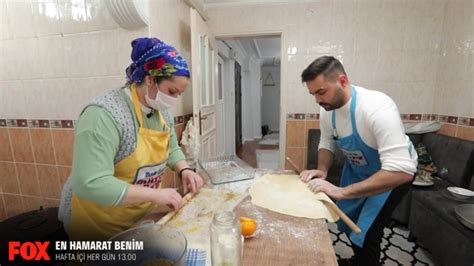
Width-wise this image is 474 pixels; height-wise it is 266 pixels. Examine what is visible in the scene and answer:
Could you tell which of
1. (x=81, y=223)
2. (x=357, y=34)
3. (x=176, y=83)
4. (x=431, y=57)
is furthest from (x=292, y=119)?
(x=81, y=223)

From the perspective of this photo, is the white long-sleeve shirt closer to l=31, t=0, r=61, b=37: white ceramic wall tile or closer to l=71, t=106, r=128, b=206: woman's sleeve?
l=71, t=106, r=128, b=206: woman's sleeve

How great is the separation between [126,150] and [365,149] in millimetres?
1070

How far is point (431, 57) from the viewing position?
264cm

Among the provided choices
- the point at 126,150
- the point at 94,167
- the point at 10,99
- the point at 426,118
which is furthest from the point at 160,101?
the point at 426,118

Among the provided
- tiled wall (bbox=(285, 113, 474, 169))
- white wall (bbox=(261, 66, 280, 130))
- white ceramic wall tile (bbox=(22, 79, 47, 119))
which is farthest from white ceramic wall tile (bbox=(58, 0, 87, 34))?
white wall (bbox=(261, 66, 280, 130))

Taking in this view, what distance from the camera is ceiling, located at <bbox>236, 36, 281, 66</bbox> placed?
15.2ft

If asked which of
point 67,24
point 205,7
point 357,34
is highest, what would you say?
point 205,7

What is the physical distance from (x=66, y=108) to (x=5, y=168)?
2.85ft

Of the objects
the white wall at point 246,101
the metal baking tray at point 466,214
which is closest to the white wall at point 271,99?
the white wall at point 246,101

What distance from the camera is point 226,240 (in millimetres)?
562

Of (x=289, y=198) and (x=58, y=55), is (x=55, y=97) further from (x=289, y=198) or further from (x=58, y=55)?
(x=289, y=198)

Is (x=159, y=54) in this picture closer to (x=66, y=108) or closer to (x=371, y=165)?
(x=371, y=165)

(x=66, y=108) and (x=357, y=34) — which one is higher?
(x=357, y=34)

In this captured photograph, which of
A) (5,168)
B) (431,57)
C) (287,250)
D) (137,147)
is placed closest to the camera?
(287,250)
